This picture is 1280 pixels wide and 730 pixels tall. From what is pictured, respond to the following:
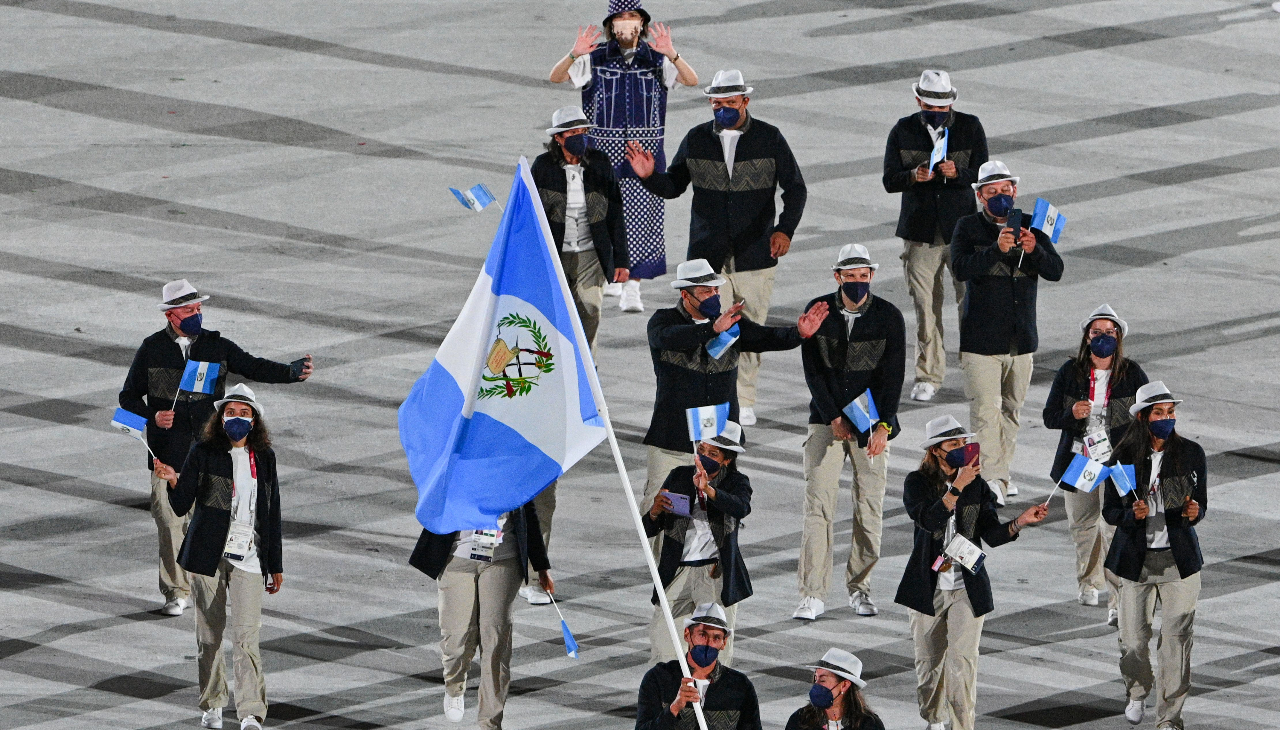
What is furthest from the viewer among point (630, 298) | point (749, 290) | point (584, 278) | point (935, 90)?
point (630, 298)

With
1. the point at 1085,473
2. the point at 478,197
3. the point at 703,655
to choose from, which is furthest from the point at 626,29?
the point at 703,655

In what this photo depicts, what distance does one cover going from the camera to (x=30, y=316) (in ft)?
60.6

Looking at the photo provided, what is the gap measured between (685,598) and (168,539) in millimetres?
3246

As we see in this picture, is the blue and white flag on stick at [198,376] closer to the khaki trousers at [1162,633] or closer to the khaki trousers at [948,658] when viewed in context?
the khaki trousers at [948,658]

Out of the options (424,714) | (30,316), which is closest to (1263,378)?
(424,714)

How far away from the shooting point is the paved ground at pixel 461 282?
13.4 meters

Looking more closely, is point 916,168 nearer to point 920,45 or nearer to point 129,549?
point 129,549

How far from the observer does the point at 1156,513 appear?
12562mm

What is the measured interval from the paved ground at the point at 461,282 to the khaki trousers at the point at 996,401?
0.54 m

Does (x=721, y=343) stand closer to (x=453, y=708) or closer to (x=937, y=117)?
(x=453, y=708)

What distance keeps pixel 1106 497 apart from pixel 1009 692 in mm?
1199

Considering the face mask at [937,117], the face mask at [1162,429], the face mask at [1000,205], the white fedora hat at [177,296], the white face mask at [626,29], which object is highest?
the white face mask at [626,29]

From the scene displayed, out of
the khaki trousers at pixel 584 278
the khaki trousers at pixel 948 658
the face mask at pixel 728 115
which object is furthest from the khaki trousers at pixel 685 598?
the face mask at pixel 728 115

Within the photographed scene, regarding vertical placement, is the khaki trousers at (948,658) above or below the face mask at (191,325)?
below
